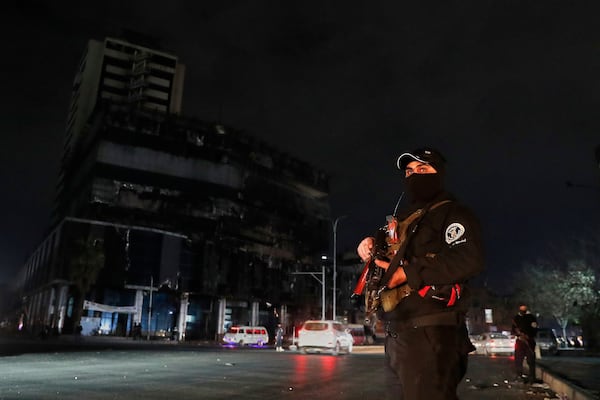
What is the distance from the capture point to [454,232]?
285 centimetres

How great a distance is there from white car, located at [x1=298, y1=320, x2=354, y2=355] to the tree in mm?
30556

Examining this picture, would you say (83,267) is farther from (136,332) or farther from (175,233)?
(175,233)

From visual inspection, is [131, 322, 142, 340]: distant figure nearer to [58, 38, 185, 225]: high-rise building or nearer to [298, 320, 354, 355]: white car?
[298, 320, 354, 355]: white car

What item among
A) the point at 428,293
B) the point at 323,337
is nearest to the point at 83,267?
the point at 323,337

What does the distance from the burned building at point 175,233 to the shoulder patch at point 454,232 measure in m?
49.6

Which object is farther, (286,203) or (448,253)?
(286,203)

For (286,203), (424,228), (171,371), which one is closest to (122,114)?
(286,203)

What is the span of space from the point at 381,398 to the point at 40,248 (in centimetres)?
6763

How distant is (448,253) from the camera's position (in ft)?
9.12

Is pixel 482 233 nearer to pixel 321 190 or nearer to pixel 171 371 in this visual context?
pixel 171 371

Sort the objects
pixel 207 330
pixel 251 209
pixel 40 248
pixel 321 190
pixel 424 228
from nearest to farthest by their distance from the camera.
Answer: pixel 424 228 → pixel 207 330 → pixel 40 248 → pixel 251 209 → pixel 321 190

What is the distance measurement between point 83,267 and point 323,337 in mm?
32470

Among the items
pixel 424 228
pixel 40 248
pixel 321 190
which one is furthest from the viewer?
pixel 321 190

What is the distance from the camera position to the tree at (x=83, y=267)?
156ft
